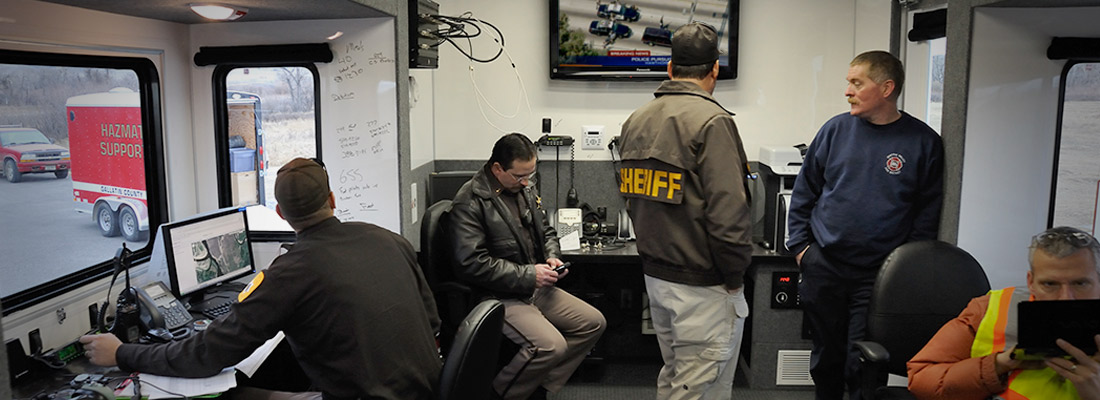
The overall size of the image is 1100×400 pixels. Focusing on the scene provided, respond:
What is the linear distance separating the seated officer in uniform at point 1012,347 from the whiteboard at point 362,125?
195cm

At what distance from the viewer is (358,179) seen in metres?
3.05

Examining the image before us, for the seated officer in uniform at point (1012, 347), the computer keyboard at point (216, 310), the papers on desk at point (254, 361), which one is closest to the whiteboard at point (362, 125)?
the computer keyboard at point (216, 310)

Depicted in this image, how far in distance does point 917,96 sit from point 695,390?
1817 mm

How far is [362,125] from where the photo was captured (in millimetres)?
3027

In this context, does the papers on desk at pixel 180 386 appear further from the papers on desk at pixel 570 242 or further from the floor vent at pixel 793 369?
the floor vent at pixel 793 369

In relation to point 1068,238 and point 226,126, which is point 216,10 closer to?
point 226,126

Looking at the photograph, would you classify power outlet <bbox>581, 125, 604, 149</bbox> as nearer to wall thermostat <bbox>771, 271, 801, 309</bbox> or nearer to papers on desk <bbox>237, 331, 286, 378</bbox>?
wall thermostat <bbox>771, 271, 801, 309</bbox>

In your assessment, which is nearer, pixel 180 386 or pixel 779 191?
pixel 180 386

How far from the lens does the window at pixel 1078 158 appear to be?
2631 mm

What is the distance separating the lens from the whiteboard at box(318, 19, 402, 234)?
2.96 m

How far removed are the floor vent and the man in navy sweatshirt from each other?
80 centimetres

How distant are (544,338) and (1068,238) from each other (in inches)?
68.5

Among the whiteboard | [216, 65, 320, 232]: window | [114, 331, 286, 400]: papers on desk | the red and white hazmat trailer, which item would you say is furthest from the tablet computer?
the red and white hazmat trailer

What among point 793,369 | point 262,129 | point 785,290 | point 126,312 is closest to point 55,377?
point 126,312
